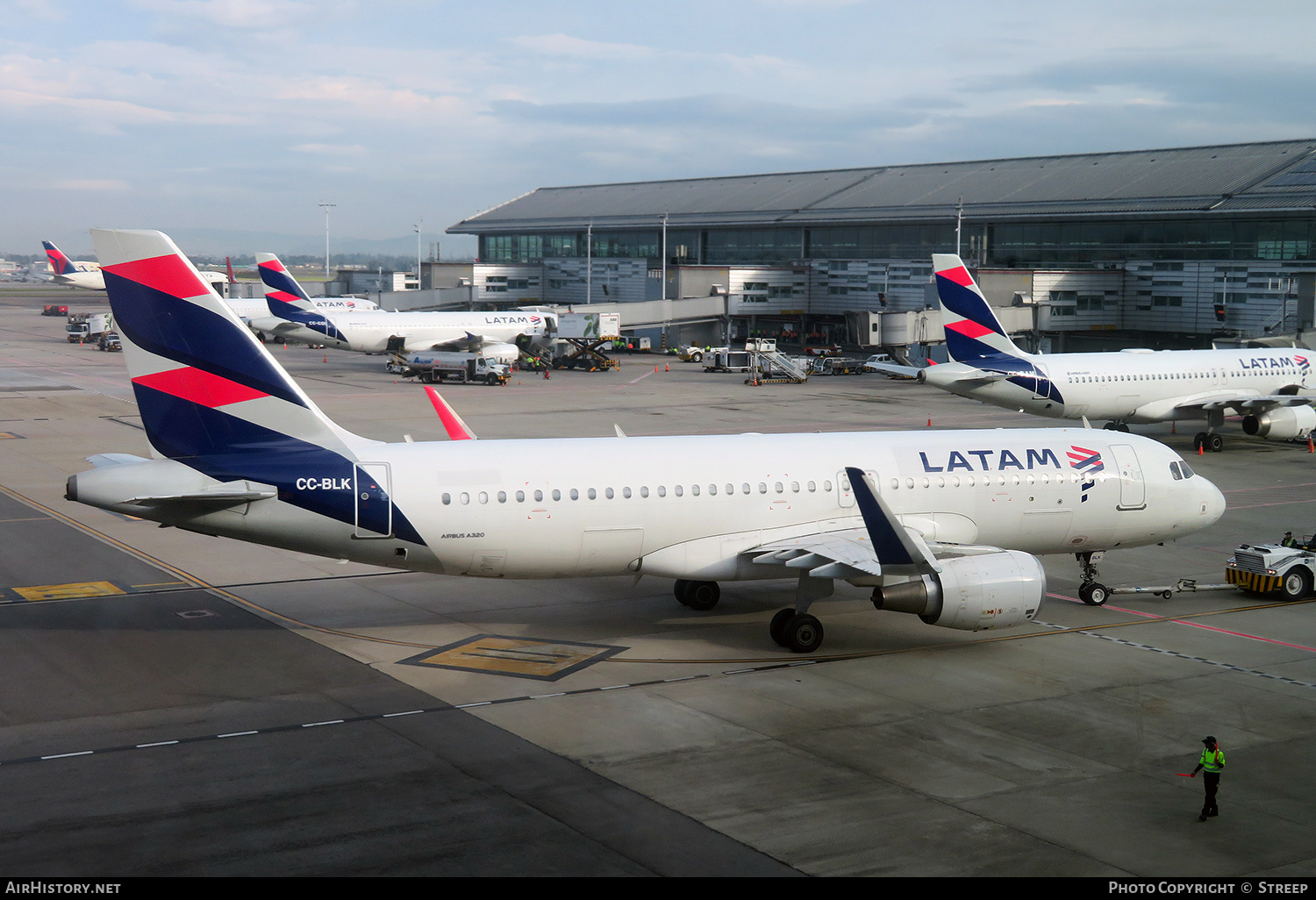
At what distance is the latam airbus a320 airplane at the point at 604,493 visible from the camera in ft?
74.2

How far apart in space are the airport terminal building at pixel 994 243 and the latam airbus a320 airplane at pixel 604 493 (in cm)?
5692

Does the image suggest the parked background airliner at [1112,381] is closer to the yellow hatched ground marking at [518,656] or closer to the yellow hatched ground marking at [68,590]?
the yellow hatched ground marking at [518,656]

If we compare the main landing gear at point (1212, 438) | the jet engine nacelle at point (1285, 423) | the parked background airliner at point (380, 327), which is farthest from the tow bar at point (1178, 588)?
the parked background airliner at point (380, 327)

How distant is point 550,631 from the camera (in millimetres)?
26312

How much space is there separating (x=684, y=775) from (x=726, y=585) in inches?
513

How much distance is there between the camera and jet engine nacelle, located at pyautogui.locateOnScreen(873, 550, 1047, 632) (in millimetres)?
23031

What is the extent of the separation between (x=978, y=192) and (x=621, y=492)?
10191cm

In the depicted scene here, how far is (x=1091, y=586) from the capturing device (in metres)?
29.2

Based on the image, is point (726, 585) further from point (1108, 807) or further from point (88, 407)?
point (88, 407)

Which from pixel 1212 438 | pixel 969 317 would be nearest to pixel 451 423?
pixel 969 317

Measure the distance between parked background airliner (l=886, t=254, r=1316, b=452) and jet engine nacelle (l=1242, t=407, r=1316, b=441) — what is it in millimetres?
42

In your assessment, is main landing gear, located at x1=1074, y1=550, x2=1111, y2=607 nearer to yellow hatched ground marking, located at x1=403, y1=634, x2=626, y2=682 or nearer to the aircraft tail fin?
yellow hatched ground marking, located at x1=403, y1=634, x2=626, y2=682

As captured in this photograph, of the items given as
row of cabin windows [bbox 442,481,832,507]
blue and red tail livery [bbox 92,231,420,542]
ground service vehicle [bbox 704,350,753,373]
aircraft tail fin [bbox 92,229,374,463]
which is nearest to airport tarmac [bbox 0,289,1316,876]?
row of cabin windows [bbox 442,481,832,507]

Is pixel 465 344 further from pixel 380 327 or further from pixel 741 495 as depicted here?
pixel 741 495
